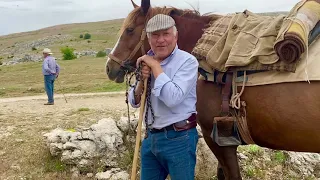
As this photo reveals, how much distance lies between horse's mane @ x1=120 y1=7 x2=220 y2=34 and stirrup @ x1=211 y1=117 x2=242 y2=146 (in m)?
1.20

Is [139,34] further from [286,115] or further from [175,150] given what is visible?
[286,115]

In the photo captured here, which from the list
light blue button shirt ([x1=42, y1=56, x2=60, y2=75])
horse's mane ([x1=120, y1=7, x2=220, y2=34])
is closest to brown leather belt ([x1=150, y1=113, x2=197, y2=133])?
horse's mane ([x1=120, y1=7, x2=220, y2=34])

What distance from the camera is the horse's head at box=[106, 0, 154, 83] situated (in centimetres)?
405

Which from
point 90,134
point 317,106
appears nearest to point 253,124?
point 317,106

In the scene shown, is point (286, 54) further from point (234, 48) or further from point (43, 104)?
point (43, 104)

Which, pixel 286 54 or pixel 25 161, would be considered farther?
pixel 25 161

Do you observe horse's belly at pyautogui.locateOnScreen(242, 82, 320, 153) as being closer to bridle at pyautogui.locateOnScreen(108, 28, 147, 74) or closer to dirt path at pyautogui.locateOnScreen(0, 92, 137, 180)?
bridle at pyautogui.locateOnScreen(108, 28, 147, 74)

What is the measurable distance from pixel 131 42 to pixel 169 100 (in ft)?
4.48

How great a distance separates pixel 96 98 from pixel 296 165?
8.73 metres

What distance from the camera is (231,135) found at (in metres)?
3.80

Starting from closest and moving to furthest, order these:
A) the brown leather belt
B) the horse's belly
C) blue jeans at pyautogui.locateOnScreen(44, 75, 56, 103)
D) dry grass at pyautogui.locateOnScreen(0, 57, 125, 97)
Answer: the brown leather belt
the horse's belly
blue jeans at pyautogui.locateOnScreen(44, 75, 56, 103)
dry grass at pyautogui.locateOnScreen(0, 57, 125, 97)

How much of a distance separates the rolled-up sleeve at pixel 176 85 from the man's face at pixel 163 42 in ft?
0.57

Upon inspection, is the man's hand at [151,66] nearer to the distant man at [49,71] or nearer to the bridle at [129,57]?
the bridle at [129,57]

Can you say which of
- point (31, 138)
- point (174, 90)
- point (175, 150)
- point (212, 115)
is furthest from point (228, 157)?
point (31, 138)
